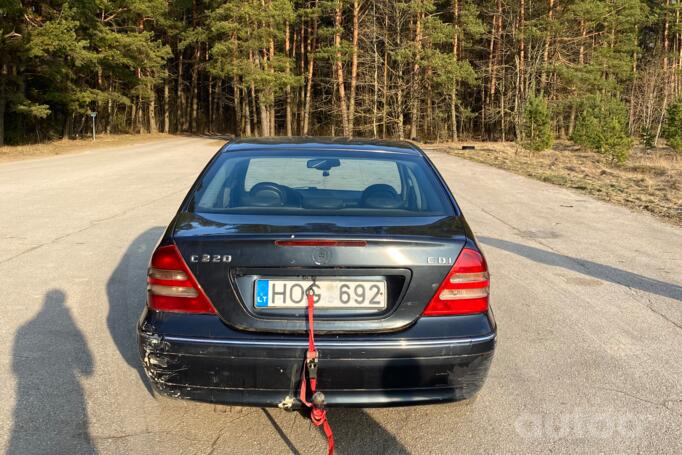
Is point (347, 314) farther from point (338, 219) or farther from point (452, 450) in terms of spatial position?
point (452, 450)

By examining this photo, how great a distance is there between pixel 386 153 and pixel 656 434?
2162 mm

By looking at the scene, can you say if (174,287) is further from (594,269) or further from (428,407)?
(594,269)

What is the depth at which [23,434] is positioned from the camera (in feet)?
9.68

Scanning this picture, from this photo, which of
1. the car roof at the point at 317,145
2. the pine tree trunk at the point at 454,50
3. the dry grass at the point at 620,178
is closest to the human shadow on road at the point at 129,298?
the car roof at the point at 317,145

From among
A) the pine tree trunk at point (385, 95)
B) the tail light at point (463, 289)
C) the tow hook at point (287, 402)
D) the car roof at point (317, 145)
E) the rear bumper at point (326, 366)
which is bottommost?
the tow hook at point (287, 402)

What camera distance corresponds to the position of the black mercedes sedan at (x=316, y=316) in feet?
8.74

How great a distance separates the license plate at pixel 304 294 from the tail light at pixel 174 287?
0.83ft

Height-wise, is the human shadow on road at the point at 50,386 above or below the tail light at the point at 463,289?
below

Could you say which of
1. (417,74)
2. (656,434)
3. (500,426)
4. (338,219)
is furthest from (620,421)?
(417,74)

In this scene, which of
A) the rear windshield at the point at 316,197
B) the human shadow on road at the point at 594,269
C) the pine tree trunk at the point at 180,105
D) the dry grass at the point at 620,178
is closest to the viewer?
the rear windshield at the point at 316,197

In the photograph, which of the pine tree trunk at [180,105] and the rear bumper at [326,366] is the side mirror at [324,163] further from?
the pine tree trunk at [180,105]

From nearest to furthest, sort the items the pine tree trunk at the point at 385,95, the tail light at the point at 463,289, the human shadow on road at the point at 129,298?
the tail light at the point at 463,289 → the human shadow on road at the point at 129,298 → the pine tree trunk at the point at 385,95

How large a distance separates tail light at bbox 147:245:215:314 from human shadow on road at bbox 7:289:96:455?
79 centimetres

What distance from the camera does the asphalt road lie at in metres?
2.97
